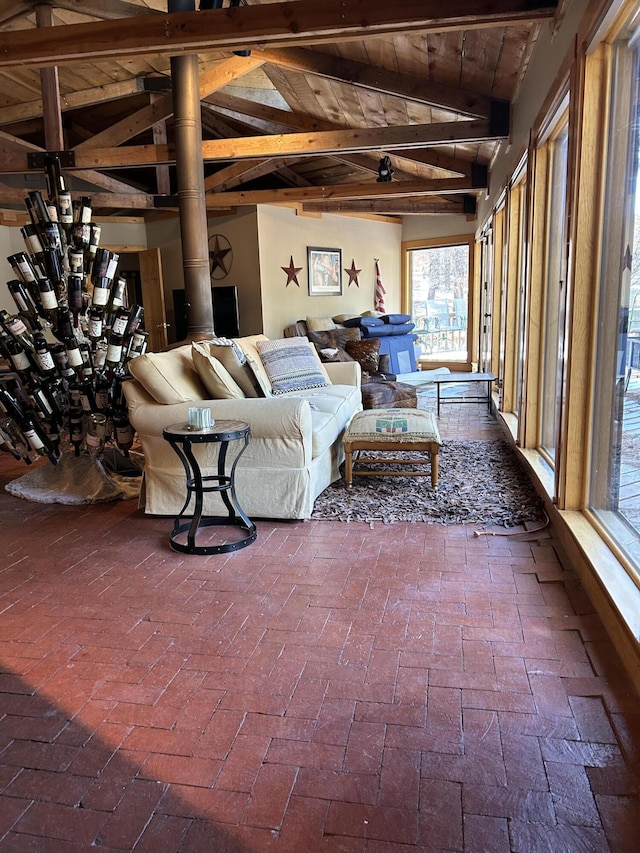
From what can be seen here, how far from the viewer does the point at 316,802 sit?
1362 millimetres

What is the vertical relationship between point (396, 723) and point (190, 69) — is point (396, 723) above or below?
below

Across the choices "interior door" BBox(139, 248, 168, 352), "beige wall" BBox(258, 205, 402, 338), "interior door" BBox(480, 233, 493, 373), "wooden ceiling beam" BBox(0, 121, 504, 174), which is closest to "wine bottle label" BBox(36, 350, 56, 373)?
"wooden ceiling beam" BBox(0, 121, 504, 174)

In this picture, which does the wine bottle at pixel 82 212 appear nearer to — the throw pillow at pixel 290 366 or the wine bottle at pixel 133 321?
the wine bottle at pixel 133 321

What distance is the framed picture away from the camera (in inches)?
370

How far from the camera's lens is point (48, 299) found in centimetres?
359

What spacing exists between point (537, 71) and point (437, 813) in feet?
13.5

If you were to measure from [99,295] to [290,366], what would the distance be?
1.42 m

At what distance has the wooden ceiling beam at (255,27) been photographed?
3.03 meters

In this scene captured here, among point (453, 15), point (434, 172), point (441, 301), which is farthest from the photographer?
point (441, 301)

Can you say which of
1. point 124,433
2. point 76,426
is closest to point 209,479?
point 124,433

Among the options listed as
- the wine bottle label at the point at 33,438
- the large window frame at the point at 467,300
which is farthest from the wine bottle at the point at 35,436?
the large window frame at the point at 467,300

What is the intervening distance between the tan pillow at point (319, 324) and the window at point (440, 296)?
2616mm

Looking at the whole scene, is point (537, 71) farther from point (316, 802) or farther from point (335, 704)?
point (316, 802)

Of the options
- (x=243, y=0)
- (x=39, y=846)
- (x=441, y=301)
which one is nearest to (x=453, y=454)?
(x=39, y=846)
